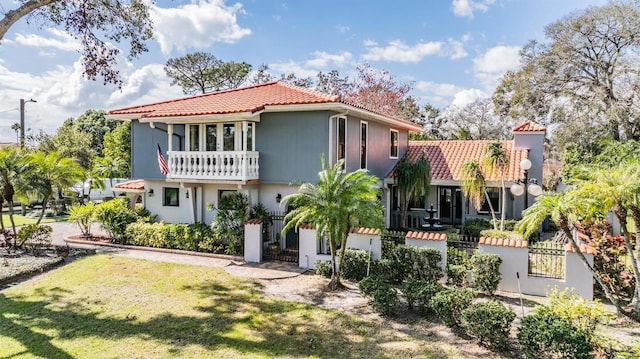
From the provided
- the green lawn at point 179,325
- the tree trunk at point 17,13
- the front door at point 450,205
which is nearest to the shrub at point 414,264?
the green lawn at point 179,325

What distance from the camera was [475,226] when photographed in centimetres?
1959

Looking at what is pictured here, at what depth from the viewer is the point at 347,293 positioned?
11.3 m

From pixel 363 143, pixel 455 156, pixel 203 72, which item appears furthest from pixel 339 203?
pixel 203 72

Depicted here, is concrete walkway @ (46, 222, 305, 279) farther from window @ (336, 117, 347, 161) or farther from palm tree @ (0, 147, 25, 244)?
window @ (336, 117, 347, 161)

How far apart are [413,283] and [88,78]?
37.8ft

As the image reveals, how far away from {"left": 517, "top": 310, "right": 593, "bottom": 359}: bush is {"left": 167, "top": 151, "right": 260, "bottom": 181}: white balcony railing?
11.5 meters

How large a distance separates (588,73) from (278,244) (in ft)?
98.3

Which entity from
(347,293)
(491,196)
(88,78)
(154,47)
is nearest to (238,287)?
(347,293)

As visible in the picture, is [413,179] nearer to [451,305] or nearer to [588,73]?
[451,305]

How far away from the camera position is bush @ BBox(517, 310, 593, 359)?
6.48 meters

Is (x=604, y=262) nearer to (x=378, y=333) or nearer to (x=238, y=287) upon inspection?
(x=378, y=333)

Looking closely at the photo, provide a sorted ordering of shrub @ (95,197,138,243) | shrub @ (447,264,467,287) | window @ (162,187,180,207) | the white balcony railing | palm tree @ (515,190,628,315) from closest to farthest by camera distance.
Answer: palm tree @ (515,190,628,315) < shrub @ (447,264,467,287) < the white balcony railing < shrub @ (95,197,138,243) < window @ (162,187,180,207)

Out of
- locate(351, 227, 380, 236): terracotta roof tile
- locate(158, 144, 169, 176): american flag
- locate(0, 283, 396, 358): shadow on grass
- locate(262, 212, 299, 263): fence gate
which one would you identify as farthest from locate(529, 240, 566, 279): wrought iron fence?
locate(158, 144, 169, 176): american flag

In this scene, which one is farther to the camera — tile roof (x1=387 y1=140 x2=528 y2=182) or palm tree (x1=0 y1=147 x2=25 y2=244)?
tile roof (x1=387 y1=140 x2=528 y2=182)
